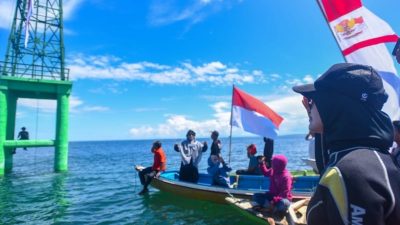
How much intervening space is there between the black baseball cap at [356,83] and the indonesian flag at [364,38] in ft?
17.9

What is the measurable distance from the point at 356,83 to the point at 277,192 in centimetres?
747

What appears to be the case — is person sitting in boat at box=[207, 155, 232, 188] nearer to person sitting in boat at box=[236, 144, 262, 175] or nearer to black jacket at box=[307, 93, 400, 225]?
person sitting in boat at box=[236, 144, 262, 175]

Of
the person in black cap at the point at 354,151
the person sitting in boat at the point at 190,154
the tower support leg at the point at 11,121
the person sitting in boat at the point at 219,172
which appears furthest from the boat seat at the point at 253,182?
the tower support leg at the point at 11,121

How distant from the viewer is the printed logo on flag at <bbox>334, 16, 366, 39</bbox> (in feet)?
22.5

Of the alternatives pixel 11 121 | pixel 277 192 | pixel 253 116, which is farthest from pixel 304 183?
pixel 11 121

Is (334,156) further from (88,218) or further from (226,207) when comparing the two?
(88,218)

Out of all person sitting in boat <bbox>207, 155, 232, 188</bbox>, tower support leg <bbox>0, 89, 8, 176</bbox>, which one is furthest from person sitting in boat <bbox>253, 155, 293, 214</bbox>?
tower support leg <bbox>0, 89, 8, 176</bbox>

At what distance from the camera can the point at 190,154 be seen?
13.6 metres

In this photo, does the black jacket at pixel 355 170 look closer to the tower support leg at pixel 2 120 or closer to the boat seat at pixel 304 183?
the boat seat at pixel 304 183

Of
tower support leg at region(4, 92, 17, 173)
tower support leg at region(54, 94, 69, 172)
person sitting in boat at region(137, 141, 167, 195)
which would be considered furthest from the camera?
tower support leg at region(4, 92, 17, 173)

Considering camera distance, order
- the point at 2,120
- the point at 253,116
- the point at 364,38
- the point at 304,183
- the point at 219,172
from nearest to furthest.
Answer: the point at 364,38 → the point at 304,183 → the point at 219,172 → the point at 253,116 → the point at 2,120

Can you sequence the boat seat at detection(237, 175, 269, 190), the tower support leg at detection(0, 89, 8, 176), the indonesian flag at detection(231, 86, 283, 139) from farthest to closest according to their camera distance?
the tower support leg at detection(0, 89, 8, 176), the indonesian flag at detection(231, 86, 283, 139), the boat seat at detection(237, 175, 269, 190)

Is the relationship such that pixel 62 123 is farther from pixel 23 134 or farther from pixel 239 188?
pixel 239 188

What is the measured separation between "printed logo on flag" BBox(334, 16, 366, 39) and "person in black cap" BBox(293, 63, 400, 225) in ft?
19.3
